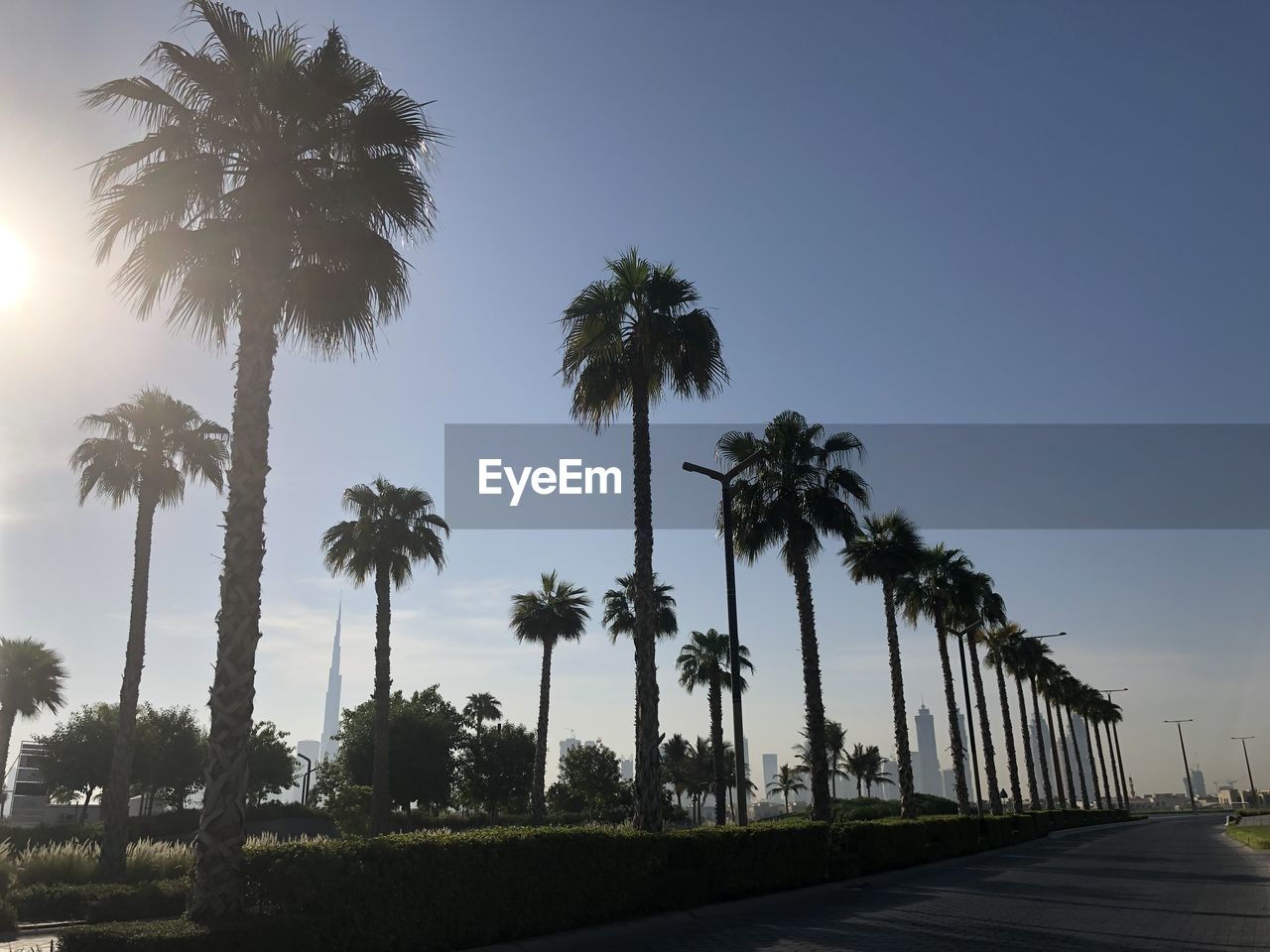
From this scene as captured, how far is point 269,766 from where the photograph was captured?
66500 millimetres

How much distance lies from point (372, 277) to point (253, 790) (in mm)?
62735

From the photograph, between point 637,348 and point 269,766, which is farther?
point 269,766

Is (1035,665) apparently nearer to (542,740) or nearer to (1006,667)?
(1006,667)

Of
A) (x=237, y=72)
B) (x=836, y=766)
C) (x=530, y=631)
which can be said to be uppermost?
(x=237, y=72)

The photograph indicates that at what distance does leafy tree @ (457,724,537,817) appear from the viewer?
66000 millimetres

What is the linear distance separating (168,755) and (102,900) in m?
47.8

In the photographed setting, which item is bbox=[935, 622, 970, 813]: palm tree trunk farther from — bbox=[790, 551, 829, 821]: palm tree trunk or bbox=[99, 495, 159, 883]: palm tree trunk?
bbox=[99, 495, 159, 883]: palm tree trunk

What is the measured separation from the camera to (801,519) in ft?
96.3

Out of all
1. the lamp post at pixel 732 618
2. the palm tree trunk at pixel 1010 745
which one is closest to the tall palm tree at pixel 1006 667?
the palm tree trunk at pixel 1010 745

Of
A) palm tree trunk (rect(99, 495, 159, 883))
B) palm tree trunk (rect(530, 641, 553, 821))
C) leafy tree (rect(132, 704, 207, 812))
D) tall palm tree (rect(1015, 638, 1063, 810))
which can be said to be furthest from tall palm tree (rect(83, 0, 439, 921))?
tall palm tree (rect(1015, 638, 1063, 810))

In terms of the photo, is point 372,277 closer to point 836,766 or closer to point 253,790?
point 253,790

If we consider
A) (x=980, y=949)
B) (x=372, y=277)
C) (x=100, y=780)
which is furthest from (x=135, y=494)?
(x=100, y=780)

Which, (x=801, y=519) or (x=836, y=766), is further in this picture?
(x=836, y=766)

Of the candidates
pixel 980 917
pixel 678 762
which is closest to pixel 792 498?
pixel 980 917
